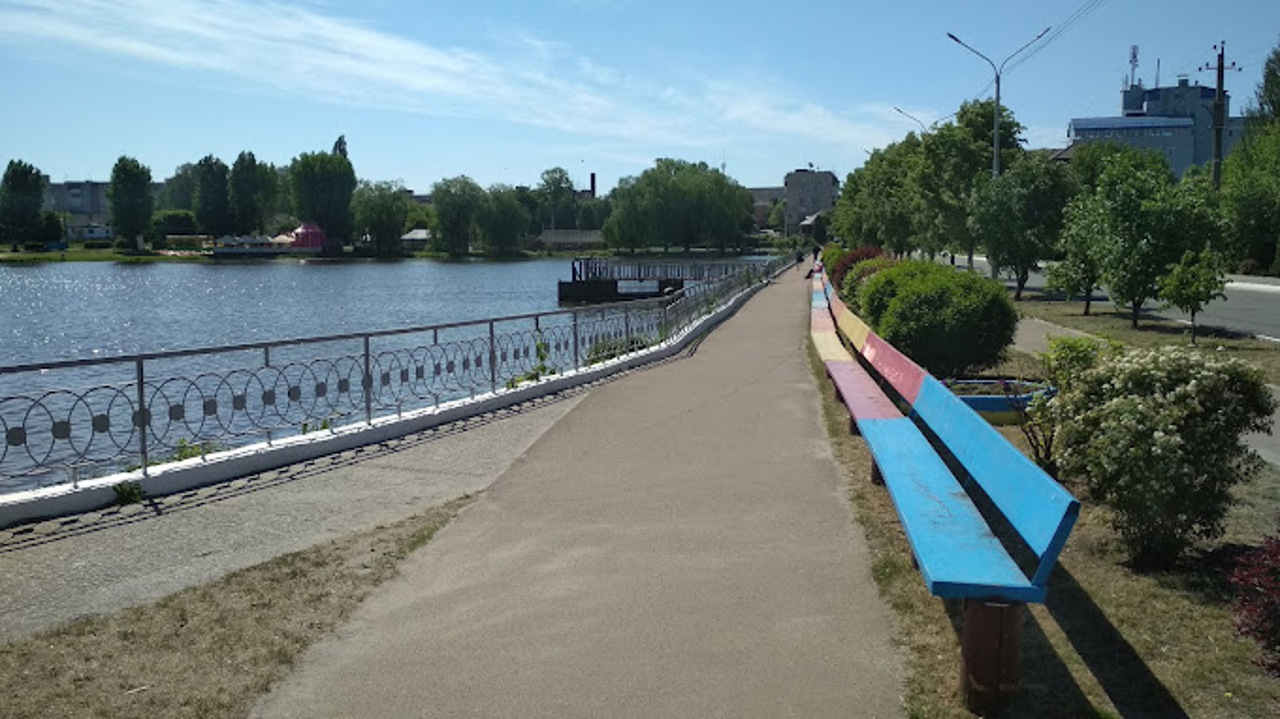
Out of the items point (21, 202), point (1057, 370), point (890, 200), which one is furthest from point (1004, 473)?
point (21, 202)

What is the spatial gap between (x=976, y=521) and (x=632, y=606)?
1804 mm

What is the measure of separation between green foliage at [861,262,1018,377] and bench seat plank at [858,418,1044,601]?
5.61m

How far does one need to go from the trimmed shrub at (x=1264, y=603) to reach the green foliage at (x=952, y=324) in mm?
8579

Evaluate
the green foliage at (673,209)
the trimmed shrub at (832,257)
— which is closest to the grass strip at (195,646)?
the trimmed shrub at (832,257)

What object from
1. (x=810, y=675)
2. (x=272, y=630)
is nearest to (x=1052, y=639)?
(x=810, y=675)

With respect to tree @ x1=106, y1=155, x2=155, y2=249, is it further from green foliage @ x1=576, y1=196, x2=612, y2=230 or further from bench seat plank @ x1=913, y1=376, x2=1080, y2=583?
bench seat plank @ x1=913, y1=376, x2=1080, y2=583

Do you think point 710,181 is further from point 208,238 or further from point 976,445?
point 976,445

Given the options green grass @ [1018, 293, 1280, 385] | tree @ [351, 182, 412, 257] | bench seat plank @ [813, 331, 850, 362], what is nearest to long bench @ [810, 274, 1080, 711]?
bench seat plank @ [813, 331, 850, 362]

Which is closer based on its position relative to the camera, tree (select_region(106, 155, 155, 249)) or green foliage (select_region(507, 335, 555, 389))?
green foliage (select_region(507, 335, 555, 389))

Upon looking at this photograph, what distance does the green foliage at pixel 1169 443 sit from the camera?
573 cm

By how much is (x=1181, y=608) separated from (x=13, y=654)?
18.7 ft

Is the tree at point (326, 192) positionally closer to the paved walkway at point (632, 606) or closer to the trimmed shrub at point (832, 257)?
the trimmed shrub at point (832, 257)

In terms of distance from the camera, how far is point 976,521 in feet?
17.3

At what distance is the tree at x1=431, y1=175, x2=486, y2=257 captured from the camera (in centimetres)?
10494
